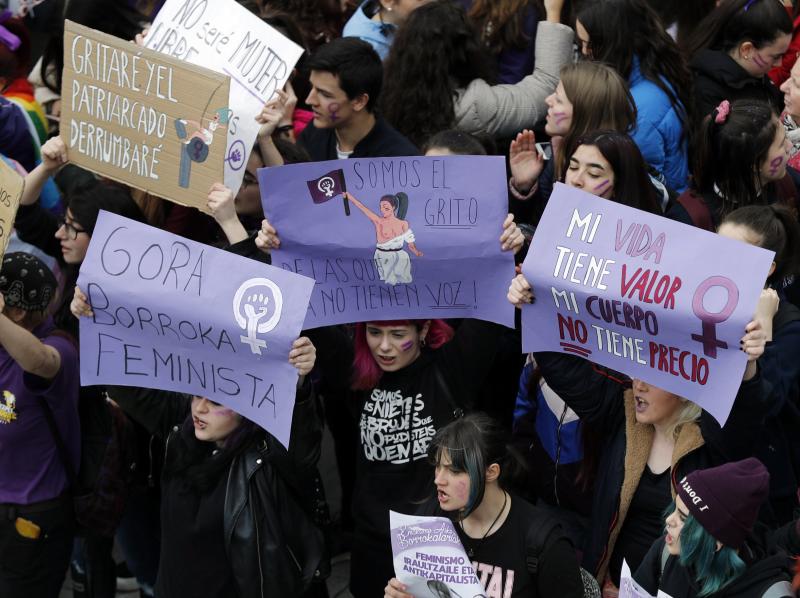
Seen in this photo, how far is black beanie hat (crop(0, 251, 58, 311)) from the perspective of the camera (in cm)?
504

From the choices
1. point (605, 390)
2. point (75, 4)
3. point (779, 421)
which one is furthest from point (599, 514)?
point (75, 4)

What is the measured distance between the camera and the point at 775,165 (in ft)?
16.4

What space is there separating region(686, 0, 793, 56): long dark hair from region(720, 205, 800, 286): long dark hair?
1.88 m

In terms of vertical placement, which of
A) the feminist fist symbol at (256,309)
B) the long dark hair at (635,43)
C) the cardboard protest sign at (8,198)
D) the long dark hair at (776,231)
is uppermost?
the long dark hair at (635,43)

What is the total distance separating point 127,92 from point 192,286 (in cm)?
132

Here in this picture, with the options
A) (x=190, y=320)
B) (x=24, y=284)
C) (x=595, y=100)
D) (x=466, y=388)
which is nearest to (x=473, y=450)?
(x=466, y=388)

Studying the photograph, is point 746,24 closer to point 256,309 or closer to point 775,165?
point 775,165

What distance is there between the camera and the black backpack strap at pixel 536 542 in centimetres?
398

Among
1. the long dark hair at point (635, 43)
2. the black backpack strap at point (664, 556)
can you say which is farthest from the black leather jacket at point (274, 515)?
the long dark hair at point (635, 43)

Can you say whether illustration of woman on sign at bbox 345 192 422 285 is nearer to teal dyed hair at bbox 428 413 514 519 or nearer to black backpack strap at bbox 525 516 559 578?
teal dyed hair at bbox 428 413 514 519

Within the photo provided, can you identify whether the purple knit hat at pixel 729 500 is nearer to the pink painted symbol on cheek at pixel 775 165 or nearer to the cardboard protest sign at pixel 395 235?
the cardboard protest sign at pixel 395 235

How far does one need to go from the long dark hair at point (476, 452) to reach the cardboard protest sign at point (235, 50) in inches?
67.2

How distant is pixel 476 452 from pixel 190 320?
1.15 meters

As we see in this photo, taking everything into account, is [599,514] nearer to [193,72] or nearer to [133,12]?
[193,72]
